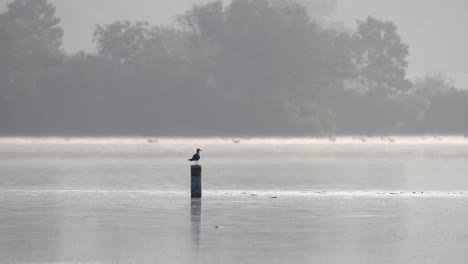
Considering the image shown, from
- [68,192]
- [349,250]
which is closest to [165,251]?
[349,250]

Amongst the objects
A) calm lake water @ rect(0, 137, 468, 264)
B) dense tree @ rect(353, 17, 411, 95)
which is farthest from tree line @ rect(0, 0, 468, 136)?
calm lake water @ rect(0, 137, 468, 264)

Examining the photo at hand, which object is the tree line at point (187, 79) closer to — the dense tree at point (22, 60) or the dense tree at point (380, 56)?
the dense tree at point (22, 60)

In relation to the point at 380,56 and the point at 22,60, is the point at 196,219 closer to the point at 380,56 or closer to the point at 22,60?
the point at 22,60

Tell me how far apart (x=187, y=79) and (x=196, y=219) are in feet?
335

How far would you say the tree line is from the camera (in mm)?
122188

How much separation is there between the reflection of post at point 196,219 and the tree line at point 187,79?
9377cm

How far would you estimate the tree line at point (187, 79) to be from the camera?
122 m

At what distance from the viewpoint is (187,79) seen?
12512cm

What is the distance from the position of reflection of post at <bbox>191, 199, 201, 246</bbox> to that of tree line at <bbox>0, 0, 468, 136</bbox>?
93.8 m

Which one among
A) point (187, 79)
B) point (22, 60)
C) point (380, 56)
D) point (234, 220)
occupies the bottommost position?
point (234, 220)

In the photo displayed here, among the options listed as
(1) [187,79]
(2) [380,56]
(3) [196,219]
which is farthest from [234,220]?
(2) [380,56]

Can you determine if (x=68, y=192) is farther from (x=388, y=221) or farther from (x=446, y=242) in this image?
(x=446, y=242)

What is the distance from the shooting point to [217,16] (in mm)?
129125

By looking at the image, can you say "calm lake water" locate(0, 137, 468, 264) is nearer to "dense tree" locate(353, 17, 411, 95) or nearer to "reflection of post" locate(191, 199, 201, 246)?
"reflection of post" locate(191, 199, 201, 246)
